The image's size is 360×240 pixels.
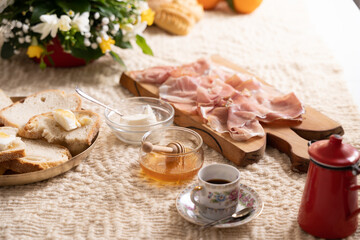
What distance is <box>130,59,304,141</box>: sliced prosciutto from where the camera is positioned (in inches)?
60.0

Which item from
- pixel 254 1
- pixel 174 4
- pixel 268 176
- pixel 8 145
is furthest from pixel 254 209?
pixel 254 1

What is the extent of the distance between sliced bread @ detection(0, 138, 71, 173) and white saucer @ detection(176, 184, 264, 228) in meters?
0.37

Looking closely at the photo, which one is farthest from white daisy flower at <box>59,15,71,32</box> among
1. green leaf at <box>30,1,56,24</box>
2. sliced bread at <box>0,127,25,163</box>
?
sliced bread at <box>0,127,25,163</box>

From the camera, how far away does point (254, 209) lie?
1.15m

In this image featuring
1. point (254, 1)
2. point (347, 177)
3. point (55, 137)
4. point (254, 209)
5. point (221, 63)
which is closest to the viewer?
point (347, 177)

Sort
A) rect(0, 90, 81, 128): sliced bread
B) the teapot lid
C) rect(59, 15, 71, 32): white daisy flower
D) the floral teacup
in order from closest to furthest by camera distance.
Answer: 1. the teapot lid
2. the floral teacup
3. rect(0, 90, 81, 128): sliced bread
4. rect(59, 15, 71, 32): white daisy flower

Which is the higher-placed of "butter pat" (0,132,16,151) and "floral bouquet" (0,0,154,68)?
"floral bouquet" (0,0,154,68)

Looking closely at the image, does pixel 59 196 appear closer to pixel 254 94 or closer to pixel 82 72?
pixel 254 94

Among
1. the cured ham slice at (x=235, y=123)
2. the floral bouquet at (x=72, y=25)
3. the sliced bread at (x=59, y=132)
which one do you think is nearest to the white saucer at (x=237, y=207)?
the cured ham slice at (x=235, y=123)

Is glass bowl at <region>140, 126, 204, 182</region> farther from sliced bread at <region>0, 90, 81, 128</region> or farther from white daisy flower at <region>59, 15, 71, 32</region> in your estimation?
white daisy flower at <region>59, 15, 71, 32</region>

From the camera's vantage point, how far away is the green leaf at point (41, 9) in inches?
71.4

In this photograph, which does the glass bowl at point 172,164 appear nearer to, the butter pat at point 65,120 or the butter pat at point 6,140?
the butter pat at point 65,120

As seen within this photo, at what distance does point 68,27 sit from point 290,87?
91 cm

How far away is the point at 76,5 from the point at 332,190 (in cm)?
126
